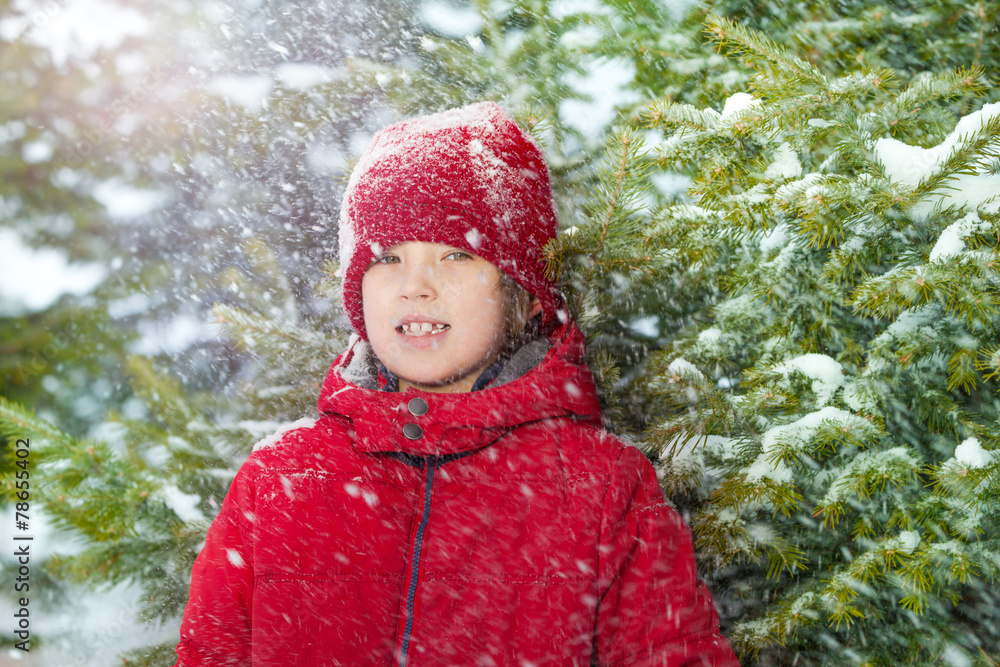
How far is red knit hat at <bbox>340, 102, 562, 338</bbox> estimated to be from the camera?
1.81 m

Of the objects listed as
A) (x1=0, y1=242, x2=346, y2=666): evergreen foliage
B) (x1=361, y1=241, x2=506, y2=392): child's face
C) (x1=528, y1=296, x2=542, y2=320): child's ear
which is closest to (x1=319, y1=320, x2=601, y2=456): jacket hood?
(x1=361, y1=241, x2=506, y2=392): child's face

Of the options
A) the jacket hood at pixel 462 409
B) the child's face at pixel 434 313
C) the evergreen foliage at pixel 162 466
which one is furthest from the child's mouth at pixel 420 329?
the evergreen foliage at pixel 162 466

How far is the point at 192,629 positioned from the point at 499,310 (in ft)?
4.04

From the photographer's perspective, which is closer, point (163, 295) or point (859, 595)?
point (859, 595)

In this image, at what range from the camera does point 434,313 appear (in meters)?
1.73

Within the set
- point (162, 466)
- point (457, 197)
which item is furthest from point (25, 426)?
point (457, 197)

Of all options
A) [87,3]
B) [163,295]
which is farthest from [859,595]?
[87,3]

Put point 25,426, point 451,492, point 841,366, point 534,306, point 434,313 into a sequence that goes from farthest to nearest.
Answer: point 534,306 → point 25,426 → point 434,313 → point 451,492 → point 841,366

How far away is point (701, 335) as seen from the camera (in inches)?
69.3

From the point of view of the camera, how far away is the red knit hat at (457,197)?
5.94 feet

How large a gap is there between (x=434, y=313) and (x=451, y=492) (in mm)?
510

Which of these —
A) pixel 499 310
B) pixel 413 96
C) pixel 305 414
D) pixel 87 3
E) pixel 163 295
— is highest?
pixel 413 96

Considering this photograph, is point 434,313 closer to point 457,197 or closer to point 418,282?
point 418,282

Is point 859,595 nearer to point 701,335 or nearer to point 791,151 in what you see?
point 701,335
